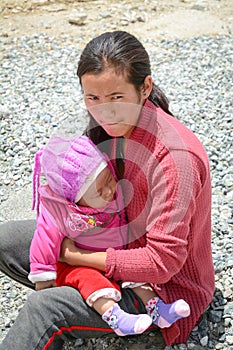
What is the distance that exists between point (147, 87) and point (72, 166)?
46cm

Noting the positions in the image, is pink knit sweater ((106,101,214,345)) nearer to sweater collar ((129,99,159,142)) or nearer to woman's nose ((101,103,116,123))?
sweater collar ((129,99,159,142))

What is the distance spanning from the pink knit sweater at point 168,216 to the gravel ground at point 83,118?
12.0 inches

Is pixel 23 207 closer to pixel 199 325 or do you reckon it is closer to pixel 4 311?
pixel 4 311

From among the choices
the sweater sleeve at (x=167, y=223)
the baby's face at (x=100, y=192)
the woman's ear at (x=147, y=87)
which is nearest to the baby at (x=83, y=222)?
the baby's face at (x=100, y=192)

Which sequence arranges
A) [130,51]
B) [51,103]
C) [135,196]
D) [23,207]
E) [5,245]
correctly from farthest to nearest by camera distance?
[51,103] → [23,207] → [5,245] → [135,196] → [130,51]

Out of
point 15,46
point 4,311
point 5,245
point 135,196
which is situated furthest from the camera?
point 15,46

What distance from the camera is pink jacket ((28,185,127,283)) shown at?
2512 millimetres

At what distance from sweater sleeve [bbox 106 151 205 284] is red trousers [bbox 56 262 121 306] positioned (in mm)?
49

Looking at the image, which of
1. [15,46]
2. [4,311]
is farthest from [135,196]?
[15,46]

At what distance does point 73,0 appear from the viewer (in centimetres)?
774

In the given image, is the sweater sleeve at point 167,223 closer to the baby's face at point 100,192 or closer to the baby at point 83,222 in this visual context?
the baby at point 83,222

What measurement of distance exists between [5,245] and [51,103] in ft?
8.83

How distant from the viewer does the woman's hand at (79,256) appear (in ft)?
8.07

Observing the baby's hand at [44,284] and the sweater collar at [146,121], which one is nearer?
the sweater collar at [146,121]
